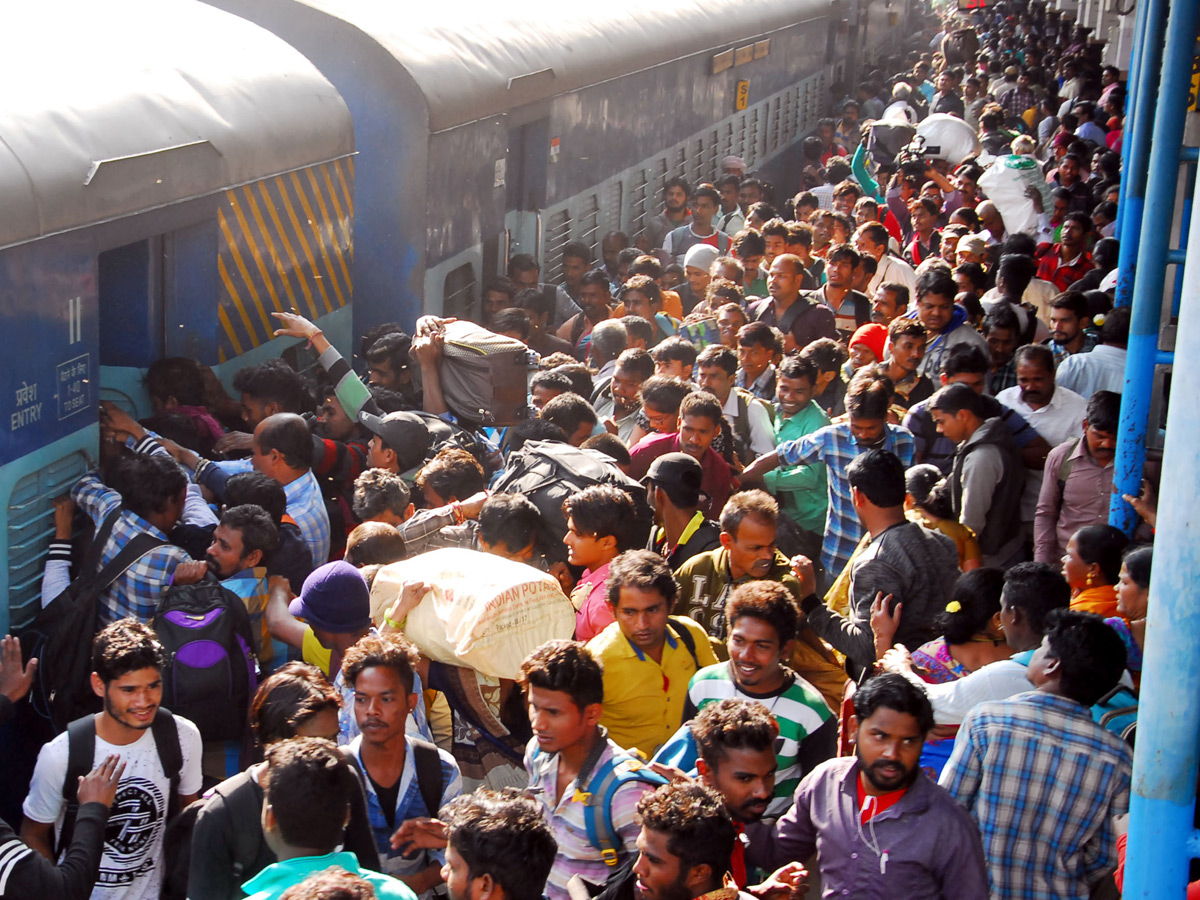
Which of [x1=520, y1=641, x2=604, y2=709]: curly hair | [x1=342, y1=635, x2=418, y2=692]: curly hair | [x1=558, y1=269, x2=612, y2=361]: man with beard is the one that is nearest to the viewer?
[x1=520, y1=641, x2=604, y2=709]: curly hair

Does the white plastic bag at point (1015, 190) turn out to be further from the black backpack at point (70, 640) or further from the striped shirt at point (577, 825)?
the striped shirt at point (577, 825)

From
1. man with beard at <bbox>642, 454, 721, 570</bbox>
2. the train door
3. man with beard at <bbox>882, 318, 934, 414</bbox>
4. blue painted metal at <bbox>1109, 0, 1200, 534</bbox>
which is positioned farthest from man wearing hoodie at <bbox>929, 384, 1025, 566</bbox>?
the train door

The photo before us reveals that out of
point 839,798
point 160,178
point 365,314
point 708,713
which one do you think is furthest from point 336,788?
point 365,314

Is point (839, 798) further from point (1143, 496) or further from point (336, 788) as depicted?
point (1143, 496)

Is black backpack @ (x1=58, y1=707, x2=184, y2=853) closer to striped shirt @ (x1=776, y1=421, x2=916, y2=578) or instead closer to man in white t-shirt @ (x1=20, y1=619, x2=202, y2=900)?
man in white t-shirt @ (x1=20, y1=619, x2=202, y2=900)

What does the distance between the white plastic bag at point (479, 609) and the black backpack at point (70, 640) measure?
81 cm

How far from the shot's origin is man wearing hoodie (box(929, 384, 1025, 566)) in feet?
17.5

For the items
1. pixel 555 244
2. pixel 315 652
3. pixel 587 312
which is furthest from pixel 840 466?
pixel 555 244

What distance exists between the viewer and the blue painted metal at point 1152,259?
171 inches

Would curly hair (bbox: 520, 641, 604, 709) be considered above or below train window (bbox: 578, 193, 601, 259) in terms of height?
above

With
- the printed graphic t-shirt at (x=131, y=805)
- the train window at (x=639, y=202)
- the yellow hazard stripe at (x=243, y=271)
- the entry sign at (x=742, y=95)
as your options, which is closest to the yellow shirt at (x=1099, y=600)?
the printed graphic t-shirt at (x=131, y=805)

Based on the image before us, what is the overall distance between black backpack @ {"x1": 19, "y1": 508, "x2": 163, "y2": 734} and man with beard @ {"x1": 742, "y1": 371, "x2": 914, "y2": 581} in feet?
8.25

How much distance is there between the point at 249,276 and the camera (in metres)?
5.92

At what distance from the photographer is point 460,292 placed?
26.3 feet
